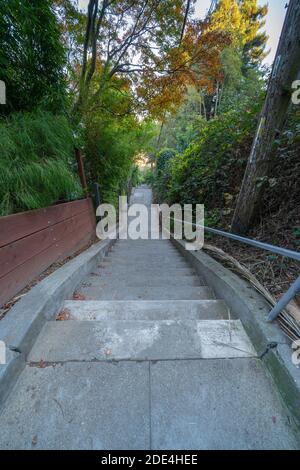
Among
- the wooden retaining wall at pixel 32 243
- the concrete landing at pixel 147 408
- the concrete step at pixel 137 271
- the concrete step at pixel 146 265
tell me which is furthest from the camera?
the concrete step at pixel 146 265

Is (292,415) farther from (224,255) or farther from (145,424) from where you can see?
(224,255)

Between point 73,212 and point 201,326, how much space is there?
2.30 m

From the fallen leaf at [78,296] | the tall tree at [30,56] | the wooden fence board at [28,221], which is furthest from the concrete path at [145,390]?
the tall tree at [30,56]

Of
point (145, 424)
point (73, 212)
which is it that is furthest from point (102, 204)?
point (145, 424)

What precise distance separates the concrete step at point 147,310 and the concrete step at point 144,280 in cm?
54

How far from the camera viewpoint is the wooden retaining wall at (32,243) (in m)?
1.40

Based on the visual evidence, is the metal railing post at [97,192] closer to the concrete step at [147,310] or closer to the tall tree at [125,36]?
the tall tree at [125,36]

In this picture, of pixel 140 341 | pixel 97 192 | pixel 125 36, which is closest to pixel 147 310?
pixel 140 341

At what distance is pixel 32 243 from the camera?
5.70ft

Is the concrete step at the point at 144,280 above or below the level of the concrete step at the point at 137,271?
above

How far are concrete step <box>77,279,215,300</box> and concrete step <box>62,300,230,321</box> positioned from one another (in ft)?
0.87

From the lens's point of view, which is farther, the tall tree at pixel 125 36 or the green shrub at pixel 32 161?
the tall tree at pixel 125 36

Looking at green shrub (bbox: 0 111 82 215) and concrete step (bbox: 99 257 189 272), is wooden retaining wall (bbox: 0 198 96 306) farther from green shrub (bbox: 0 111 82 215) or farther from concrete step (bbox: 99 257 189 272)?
concrete step (bbox: 99 257 189 272)
